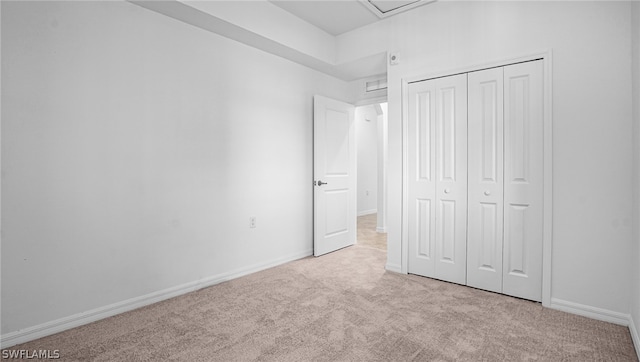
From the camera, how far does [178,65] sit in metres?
2.82

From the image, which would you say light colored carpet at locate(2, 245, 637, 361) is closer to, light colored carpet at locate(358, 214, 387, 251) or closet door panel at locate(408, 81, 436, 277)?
closet door panel at locate(408, 81, 436, 277)

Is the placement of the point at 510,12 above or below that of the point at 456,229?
above

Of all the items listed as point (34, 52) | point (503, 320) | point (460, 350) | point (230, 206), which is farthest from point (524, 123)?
point (34, 52)

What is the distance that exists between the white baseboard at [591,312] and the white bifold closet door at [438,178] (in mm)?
721

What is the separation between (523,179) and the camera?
2660 millimetres

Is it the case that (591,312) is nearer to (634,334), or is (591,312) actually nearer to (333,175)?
(634,334)

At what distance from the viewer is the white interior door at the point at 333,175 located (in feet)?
13.3

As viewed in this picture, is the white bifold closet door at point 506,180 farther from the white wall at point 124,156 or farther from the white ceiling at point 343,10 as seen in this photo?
the white wall at point 124,156

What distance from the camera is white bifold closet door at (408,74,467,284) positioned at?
9.85 ft

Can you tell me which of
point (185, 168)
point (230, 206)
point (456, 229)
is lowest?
point (456, 229)

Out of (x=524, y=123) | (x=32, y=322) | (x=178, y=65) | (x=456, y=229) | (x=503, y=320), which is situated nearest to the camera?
(x=32, y=322)

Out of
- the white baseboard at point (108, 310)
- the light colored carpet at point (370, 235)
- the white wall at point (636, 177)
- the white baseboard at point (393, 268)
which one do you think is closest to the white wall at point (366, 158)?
the light colored carpet at point (370, 235)

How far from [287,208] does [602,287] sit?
288 centimetres

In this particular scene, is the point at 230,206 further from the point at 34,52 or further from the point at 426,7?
the point at 426,7
